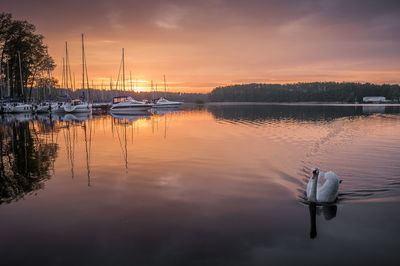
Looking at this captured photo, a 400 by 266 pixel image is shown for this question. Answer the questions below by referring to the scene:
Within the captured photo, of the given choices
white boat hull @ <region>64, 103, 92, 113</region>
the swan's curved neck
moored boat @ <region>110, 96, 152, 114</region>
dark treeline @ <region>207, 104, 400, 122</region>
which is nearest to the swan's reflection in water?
the swan's curved neck

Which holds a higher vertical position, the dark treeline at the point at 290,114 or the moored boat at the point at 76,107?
the moored boat at the point at 76,107

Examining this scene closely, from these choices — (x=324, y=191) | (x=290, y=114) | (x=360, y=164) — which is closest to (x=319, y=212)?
(x=324, y=191)

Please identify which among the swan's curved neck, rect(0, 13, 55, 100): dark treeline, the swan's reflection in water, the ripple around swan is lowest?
the swan's reflection in water

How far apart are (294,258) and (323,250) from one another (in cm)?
91

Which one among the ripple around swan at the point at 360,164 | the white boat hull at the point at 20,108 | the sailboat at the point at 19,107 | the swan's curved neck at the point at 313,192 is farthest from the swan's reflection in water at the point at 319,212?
the white boat hull at the point at 20,108

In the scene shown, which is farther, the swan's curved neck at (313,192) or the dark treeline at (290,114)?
the dark treeline at (290,114)

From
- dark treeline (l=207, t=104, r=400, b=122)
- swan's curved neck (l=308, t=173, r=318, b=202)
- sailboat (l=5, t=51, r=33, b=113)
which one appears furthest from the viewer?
sailboat (l=5, t=51, r=33, b=113)

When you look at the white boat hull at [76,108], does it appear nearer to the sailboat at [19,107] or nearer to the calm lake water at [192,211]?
the sailboat at [19,107]

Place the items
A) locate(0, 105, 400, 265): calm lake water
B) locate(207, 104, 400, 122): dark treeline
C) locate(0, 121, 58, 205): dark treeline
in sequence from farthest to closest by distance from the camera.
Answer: locate(207, 104, 400, 122): dark treeline → locate(0, 121, 58, 205): dark treeline → locate(0, 105, 400, 265): calm lake water

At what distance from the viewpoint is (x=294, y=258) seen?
645cm

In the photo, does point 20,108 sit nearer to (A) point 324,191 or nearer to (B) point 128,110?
(B) point 128,110

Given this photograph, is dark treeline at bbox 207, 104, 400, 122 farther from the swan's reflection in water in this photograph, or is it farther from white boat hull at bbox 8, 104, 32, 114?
white boat hull at bbox 8, 104, 32, 114

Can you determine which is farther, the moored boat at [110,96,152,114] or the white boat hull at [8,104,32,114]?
the moored boat at [110,96,152,114]

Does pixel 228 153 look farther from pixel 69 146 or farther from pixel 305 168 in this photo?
pixel 69 146
